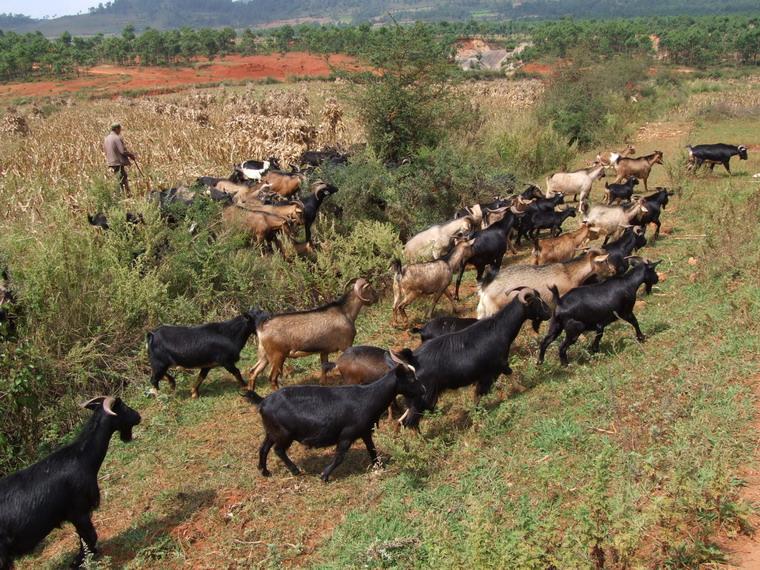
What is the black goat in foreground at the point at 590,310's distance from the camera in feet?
22.4

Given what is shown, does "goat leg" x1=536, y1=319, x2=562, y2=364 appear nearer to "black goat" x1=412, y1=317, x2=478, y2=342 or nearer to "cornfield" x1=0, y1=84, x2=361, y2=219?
"black goat" x1=412, y1=317, x2=478, y2=342

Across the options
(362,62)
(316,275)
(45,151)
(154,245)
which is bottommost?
(316,275)

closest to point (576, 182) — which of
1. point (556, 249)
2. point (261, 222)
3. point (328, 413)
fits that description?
point (556, 249)

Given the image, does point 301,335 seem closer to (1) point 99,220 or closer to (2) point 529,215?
(1) point 99,220

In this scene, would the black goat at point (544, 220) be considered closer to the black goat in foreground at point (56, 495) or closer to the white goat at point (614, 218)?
the white goat at point (614, 218)

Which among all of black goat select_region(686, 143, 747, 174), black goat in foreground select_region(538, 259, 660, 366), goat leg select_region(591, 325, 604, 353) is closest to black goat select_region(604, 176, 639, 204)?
black goat select_region(686, 143, 747, 174)

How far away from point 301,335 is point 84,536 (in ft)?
9.51

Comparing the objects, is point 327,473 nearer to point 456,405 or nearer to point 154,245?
point 456,405

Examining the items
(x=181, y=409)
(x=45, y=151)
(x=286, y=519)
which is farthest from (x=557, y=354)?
(x=45, y=151)

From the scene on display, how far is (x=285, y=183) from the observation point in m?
13.2

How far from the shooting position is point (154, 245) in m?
9.02

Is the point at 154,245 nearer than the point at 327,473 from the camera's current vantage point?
No

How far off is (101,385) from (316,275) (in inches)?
134

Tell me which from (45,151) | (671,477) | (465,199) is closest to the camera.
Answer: (671,477)
